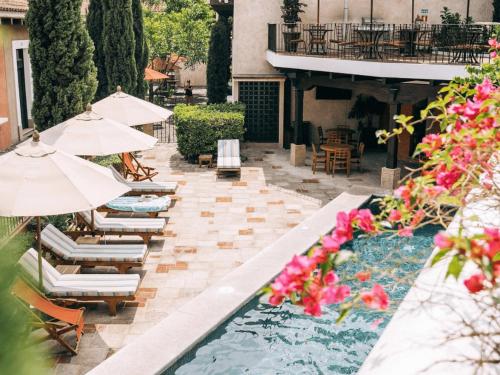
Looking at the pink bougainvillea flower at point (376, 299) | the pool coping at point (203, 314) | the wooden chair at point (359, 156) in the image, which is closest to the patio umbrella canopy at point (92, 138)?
the pool coping at point (203, 314)

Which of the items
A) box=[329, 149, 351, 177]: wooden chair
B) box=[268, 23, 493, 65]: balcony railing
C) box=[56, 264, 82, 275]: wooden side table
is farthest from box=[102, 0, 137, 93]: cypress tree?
box=[56, 264, 82, 275]: wooden side table

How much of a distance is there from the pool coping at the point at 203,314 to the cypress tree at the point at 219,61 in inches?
610

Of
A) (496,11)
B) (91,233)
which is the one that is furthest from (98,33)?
(496,11)

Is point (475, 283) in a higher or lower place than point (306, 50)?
lower

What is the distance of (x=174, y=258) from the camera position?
12500 millimetres

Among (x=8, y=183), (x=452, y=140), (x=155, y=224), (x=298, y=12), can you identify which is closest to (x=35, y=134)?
→ (x=8, y=183)

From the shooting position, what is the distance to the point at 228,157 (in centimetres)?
1988

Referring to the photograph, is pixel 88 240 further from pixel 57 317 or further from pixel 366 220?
pixel 366 220

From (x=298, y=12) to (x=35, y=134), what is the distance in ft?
50.1

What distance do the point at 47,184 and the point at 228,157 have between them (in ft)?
36.0

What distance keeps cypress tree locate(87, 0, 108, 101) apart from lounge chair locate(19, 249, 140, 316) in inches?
599

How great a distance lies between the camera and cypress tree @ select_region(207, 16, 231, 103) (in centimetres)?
2808

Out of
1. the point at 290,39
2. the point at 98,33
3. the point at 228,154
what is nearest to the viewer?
the point at 228,154

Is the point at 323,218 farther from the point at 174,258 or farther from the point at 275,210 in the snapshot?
the point at 174,258
